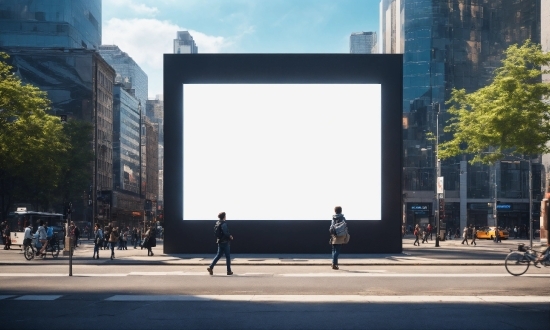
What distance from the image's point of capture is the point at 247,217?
30.5 metres

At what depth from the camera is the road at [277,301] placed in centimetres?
1065

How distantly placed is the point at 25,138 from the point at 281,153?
917 inches

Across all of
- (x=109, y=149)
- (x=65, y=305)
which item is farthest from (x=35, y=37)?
(x=65, y=305)

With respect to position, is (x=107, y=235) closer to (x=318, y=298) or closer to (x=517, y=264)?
(x=517, y=264)

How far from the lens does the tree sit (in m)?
44.4

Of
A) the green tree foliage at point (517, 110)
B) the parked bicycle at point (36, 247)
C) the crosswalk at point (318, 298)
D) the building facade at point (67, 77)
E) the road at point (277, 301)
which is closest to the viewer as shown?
the road at point (277, 301)

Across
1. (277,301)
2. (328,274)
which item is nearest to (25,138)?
(328,274)

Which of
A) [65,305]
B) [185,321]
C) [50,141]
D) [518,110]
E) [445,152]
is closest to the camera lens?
[185,321]

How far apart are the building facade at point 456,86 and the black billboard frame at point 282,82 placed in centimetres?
A: 5361

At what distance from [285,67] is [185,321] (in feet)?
72.4

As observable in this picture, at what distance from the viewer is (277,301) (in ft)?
43.1

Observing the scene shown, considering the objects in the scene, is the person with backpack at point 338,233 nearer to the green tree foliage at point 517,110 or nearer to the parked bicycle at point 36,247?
the parked bicycle at point 36,247

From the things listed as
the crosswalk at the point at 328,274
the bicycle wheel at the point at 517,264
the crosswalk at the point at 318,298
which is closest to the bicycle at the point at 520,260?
the bicycle wheel at the point at 517,264

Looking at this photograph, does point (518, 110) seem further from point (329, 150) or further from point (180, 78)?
point (180, 78)
